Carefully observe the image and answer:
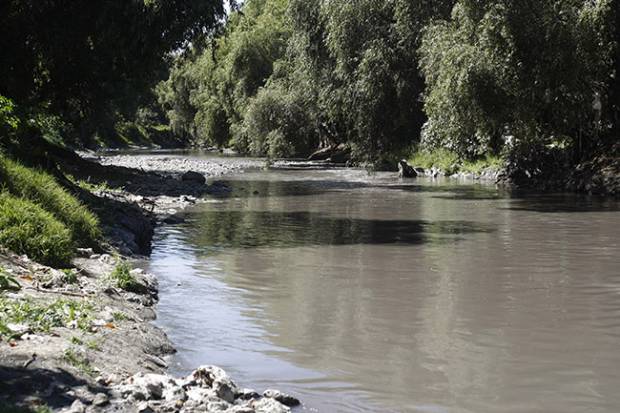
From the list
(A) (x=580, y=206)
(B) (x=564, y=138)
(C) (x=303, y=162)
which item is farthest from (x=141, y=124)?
(A) (x=580, y=206)

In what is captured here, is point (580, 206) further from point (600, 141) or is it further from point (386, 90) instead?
point (386, 90)

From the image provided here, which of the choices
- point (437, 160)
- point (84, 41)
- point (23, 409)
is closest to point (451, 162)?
point (437, 160)

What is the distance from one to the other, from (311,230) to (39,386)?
13250mm

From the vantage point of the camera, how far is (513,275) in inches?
485

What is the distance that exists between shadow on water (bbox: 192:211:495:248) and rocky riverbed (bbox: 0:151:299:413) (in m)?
4.99

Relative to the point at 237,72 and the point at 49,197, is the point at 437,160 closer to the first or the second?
the point at 237,72

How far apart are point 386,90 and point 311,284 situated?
25.7 metres

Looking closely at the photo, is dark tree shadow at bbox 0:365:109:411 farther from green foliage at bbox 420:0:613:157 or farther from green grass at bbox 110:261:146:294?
green foliage at bbox 420:0:613:157

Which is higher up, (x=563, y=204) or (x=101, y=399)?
(x=563, y=204)

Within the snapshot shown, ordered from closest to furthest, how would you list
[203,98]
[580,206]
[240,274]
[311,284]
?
1. [311,284]
2. [240,274]
3. [580,206]
4. [203,98]

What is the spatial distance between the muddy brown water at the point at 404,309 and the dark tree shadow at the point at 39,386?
1.64m

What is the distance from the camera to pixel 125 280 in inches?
413

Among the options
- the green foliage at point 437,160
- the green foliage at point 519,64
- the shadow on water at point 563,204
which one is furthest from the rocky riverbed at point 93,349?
the green foliage at point 437,160

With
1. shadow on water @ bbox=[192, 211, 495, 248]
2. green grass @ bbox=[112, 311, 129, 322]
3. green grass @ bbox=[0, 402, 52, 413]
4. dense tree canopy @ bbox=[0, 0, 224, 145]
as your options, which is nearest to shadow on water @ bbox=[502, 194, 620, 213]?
shadow on water @ bbox=[192, 211, 495, 248]
